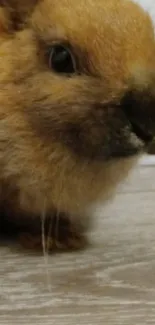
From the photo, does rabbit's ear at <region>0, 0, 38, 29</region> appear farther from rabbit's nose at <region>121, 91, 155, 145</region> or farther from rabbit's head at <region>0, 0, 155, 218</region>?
rabbit's nose at <region>121, 91, 155, 145</region>

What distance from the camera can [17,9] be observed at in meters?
1.13

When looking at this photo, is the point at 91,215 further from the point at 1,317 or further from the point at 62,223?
the point at 1,317

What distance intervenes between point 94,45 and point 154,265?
373 millimetres

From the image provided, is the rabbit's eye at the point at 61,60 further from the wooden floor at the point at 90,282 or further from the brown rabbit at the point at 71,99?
the wooden floor at the point at 90,282

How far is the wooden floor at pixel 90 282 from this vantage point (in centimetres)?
94

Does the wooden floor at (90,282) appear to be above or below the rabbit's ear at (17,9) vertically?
below

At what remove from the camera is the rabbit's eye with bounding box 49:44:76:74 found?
1055 millimetres

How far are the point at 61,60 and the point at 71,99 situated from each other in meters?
0.07

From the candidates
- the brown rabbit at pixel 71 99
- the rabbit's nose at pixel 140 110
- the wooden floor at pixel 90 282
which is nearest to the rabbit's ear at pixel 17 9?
the brown rabbit at pixel 71 99

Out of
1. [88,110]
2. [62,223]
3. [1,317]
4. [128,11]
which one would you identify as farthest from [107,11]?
[1,317]

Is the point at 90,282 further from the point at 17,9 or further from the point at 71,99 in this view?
the point at 17,9

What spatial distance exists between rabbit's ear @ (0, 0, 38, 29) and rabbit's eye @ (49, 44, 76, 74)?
0.10 meters

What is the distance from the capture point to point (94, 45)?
1026mm

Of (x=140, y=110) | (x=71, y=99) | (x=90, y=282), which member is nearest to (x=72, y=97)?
(x=71, y=99)
